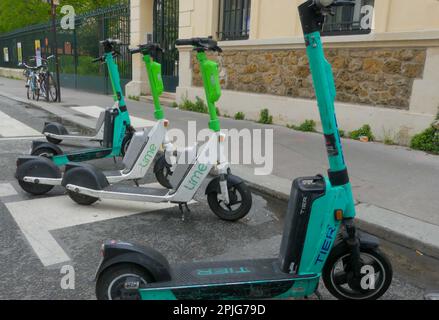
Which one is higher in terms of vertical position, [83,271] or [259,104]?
[259,104]

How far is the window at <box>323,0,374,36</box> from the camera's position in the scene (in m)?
7.52

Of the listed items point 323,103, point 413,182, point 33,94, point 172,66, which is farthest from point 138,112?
point 323,103

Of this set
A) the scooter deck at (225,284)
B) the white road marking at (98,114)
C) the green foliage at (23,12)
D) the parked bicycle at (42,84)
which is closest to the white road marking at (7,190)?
the scooter deck at (225,284)

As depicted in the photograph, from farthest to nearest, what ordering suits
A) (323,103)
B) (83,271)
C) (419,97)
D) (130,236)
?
(419,97) < (130,236) < (83,271) < (323,103)

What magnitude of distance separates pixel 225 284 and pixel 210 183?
167 cm

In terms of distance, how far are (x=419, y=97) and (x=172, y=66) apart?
8.60 metres

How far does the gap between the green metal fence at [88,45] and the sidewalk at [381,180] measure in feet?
26.8

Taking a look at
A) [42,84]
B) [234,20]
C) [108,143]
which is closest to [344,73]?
[234,20]

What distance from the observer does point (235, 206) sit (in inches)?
159

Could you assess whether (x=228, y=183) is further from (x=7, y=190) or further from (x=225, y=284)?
(x=7, y=190)

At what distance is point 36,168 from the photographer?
14.5 ft

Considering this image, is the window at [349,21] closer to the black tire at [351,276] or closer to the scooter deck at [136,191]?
the scooter deck at [136,191]

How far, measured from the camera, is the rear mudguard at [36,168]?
439cm
